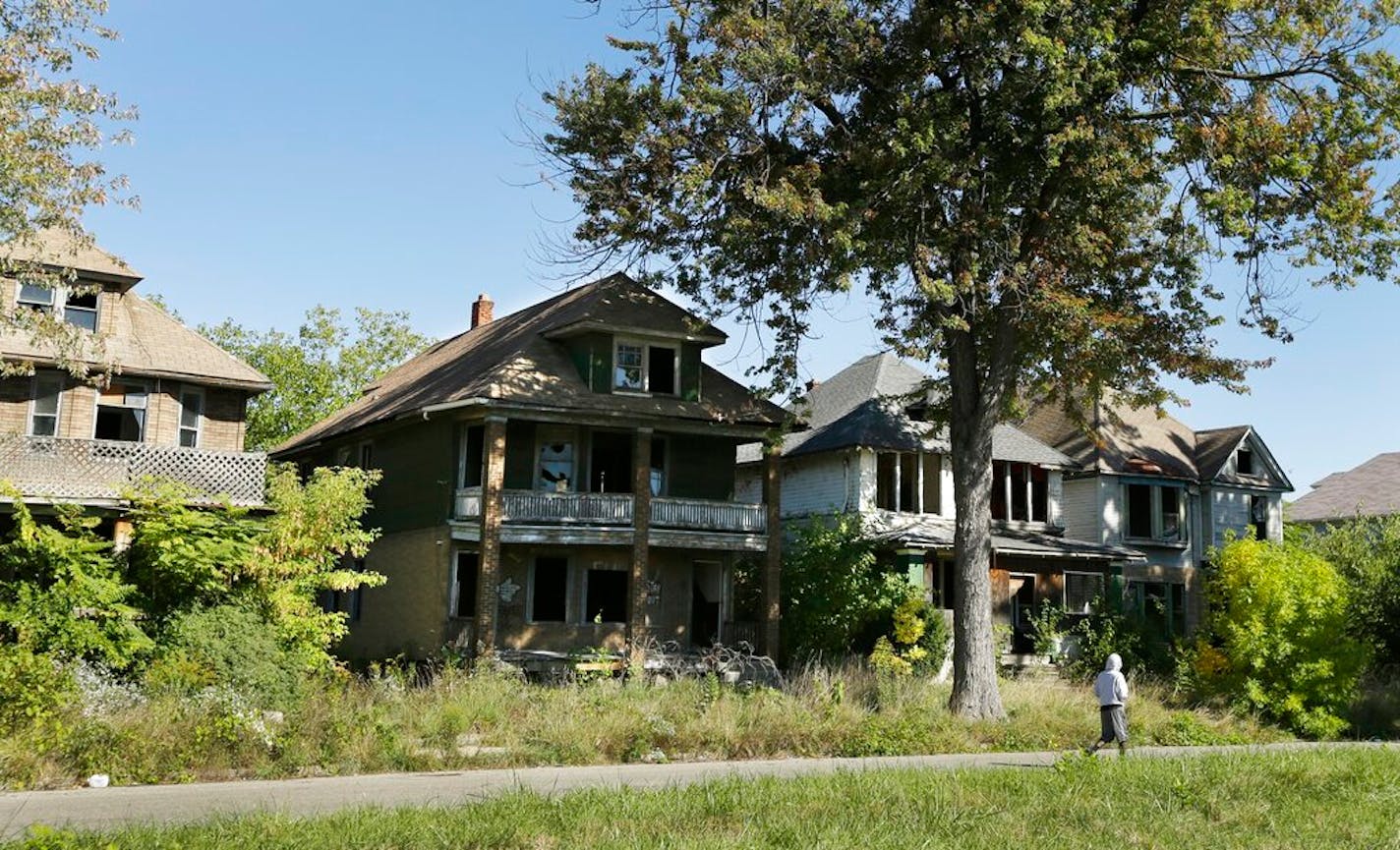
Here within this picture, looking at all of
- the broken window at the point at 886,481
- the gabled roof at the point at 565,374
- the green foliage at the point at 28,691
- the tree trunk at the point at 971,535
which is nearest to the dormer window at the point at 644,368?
the gabled roof at the point at 565,374

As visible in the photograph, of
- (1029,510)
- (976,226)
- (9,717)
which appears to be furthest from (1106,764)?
(1029,510)

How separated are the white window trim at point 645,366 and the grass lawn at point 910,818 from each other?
1759cm

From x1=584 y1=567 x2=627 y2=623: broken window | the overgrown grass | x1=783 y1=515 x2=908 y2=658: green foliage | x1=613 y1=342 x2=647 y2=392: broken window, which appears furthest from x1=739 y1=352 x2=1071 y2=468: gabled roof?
the overgrown grass

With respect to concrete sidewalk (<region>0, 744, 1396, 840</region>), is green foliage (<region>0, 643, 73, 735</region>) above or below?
above

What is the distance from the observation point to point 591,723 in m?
18.0

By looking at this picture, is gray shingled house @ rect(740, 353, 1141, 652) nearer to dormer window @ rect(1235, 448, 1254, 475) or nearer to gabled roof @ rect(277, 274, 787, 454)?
gabled roof @ rect(277, 274, 787, 454)

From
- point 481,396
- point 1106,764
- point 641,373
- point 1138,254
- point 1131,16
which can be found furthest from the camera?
point 641,373

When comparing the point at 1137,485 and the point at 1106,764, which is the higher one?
the point at 1137,485

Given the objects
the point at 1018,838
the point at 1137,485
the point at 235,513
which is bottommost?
the point at 1018,838

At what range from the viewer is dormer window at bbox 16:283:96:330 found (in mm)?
28145

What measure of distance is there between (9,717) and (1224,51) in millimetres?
21806

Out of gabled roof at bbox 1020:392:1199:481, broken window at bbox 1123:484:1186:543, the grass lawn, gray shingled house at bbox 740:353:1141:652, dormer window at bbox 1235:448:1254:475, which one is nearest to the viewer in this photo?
the grass lawn

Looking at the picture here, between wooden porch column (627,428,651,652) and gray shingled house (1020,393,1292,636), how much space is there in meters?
15.9

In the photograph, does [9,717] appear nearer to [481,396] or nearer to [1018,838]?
[1018,838]
